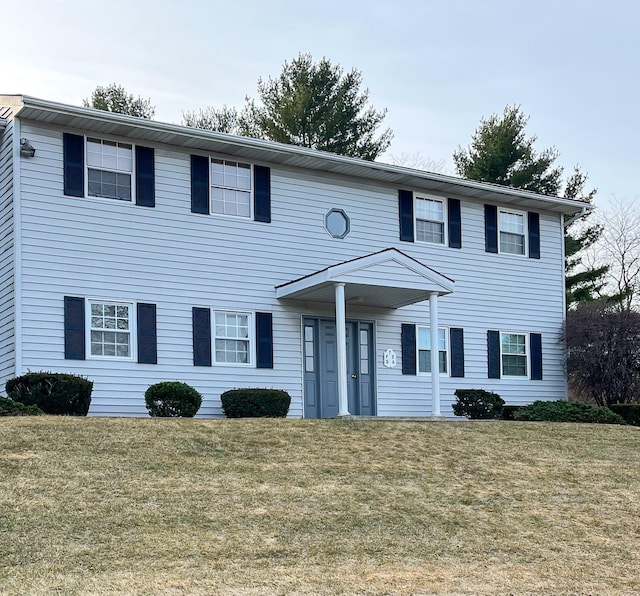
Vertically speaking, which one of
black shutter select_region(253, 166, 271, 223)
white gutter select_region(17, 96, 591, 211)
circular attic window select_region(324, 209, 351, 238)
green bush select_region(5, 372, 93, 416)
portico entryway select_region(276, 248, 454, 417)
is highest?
white gutter select_region(17, 96, 591, 211)

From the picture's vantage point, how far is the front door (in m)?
19.3

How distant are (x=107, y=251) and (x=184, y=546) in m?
8.91

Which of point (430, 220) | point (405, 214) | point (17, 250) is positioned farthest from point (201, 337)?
point (430, 220)

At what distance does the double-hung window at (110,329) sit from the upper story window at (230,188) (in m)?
2.77

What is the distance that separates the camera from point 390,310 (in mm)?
20438

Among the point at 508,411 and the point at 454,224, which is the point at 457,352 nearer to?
the point at 508,411

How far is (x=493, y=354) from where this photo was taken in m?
21.8

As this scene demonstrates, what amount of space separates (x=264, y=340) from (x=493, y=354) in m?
5.99

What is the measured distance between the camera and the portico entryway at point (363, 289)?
17703 mm

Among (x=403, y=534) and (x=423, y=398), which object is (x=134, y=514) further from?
(x=423, y=398)

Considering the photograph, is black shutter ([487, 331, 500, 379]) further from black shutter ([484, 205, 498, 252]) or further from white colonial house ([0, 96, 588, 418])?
black shutter ([484, 205, 498, 252])

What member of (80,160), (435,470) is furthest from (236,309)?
(435,470)

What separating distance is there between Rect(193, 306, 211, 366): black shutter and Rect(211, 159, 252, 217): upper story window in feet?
6.70

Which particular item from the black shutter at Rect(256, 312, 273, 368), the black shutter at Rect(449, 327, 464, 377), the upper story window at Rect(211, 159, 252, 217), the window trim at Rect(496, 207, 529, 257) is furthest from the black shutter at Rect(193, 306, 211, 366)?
the window trim at Rect(496, 207, 529, 257)
